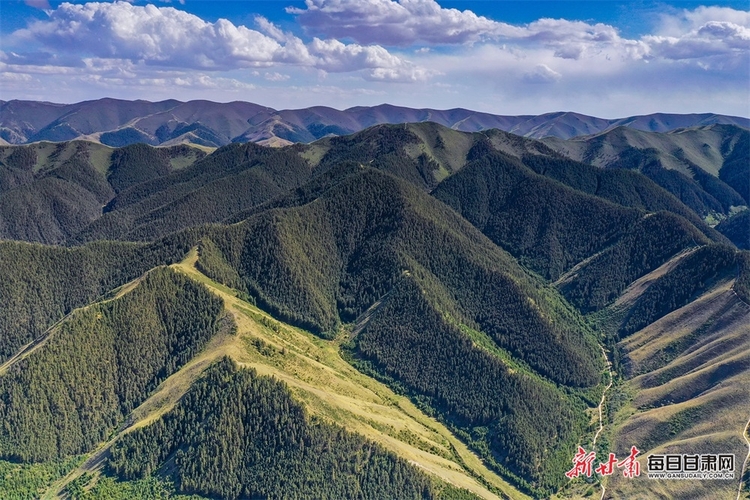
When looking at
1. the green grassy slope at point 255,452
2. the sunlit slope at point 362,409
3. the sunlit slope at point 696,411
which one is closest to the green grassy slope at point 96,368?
the sunlit slope at point 362,409

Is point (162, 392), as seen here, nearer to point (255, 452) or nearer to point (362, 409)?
point (255, 452)

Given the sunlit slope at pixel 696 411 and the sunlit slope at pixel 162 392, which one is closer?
the sunlit slope at pixel 696 411

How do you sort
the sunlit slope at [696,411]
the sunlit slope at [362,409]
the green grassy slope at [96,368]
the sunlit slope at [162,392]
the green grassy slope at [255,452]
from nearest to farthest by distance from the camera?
the green grassy slope at [255,452]
the sunlit slope at [696,411]
the sunlit slope at [162,392]
the sunlit slope at [362,409]
the green grassy slope at [96,368]

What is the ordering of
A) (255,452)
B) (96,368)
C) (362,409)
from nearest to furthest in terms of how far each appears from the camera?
(255,452)
(362,409)
(96,368)

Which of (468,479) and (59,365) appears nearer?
(468,479)

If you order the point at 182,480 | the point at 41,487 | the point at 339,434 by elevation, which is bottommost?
the point at 41,487

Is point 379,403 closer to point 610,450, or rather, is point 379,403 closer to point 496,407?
point 496,407

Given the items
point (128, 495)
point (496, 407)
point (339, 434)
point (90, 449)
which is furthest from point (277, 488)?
point (496, 407)

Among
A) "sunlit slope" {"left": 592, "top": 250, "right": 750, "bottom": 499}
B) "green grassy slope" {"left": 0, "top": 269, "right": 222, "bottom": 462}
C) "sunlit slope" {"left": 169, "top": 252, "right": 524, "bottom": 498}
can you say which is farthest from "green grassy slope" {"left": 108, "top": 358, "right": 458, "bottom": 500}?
"sunlit slope" {"left": 592, "top": 250, "right": 750, "bottom": 499}

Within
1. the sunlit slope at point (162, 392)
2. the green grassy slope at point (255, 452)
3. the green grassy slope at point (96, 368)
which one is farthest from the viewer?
the green grassy slope at point (96, 368)

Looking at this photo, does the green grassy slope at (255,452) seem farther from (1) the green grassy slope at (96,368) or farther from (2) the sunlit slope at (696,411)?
(2) the sunlit slope at (696,411)

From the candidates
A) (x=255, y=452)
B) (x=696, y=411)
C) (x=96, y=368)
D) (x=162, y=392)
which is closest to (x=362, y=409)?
(x=255, y=452)
